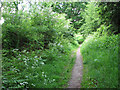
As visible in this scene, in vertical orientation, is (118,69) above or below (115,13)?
below

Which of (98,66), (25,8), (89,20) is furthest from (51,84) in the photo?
(89,20)

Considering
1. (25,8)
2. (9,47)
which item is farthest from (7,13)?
(9,47)

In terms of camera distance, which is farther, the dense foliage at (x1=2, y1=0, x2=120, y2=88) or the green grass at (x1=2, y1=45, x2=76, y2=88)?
the dense foliage at (x1=2, y1=0, x2=120, y2=88)

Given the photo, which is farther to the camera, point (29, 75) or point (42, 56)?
point (42, 56)

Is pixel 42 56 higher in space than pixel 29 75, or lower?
higher

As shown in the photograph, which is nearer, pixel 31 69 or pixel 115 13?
pixel 31 69

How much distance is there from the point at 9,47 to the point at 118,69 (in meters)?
5.27

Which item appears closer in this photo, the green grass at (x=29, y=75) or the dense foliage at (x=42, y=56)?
the green grass at (x=29, y=75)

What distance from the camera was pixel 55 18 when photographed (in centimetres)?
908

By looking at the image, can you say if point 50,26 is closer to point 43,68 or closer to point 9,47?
point 9,47

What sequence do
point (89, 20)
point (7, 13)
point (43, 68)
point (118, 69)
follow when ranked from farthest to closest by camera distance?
point (89, 20)
point (7, 13)
point (43, 68)
point (118, 69)

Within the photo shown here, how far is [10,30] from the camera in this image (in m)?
5.71

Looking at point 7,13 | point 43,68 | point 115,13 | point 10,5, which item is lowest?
point 43,68

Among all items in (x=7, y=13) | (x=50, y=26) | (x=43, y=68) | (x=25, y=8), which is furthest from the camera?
(x=50, y=26)
